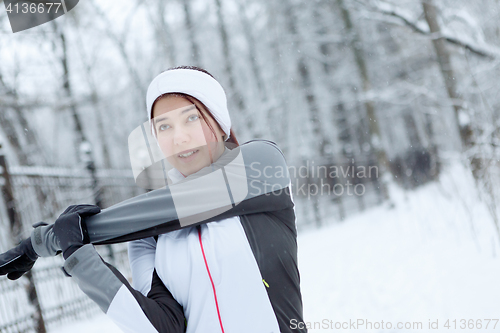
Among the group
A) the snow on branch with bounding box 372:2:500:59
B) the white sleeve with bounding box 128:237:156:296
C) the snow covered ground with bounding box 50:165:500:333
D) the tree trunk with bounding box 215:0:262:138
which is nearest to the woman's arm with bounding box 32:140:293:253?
the white sleeve with bounding box 128:237:156:296

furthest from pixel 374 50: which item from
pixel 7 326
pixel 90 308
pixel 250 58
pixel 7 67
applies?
pixel 7 326

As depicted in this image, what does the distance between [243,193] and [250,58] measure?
12.5m

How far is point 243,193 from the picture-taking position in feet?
4.78

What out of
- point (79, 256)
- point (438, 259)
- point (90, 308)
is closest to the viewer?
point (79, 256)

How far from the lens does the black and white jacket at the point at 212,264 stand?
125cm

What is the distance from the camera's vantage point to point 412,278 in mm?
4812

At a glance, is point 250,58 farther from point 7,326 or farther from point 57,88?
point 7,326

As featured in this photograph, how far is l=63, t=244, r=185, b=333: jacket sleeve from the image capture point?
120cm

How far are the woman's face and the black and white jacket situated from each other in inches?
4.0

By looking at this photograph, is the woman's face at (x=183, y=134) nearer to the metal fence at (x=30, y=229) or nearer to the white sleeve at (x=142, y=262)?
the white sleeve at (x=142, y=262)

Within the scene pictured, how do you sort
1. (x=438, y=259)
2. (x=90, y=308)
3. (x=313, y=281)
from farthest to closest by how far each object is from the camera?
(x=313, y=281) < (x=90, y=308) < (x=438, y=259)

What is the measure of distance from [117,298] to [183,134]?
64cm

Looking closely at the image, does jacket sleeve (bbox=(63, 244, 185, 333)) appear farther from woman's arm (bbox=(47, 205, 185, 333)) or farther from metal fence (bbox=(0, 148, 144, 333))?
metal fence (bbox=(0, 148, 144, 333))

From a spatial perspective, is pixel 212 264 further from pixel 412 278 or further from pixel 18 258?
pixel 412 278
